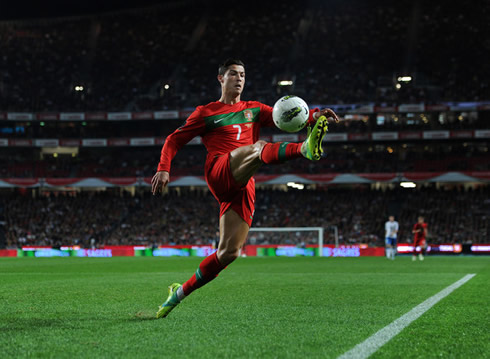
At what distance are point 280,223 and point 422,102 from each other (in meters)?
13.2

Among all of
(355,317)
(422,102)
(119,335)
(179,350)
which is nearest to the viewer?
(179,350)

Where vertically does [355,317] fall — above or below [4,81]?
below

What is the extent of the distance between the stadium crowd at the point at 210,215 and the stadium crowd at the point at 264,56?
7.12m

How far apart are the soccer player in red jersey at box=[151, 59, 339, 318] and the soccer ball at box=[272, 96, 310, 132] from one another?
0.47 feet

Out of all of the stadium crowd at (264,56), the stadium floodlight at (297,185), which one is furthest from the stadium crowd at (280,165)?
the stadium crowd at (264,56)

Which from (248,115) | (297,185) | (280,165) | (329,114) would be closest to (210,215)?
(297,185)

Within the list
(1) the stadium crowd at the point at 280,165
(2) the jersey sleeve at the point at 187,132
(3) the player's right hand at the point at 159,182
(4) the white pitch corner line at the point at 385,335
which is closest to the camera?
(4) the white pitch corner line at the point at 385,335

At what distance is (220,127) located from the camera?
21.4 feet

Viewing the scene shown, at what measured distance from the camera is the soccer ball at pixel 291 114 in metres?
5.89

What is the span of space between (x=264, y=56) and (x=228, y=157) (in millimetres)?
46838

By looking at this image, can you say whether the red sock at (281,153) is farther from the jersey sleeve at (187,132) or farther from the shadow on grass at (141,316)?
the shadow on grass at (141,316)

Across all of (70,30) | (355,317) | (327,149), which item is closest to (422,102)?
(327,149)

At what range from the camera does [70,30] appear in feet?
190

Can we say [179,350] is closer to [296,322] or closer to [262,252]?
[296,322]
